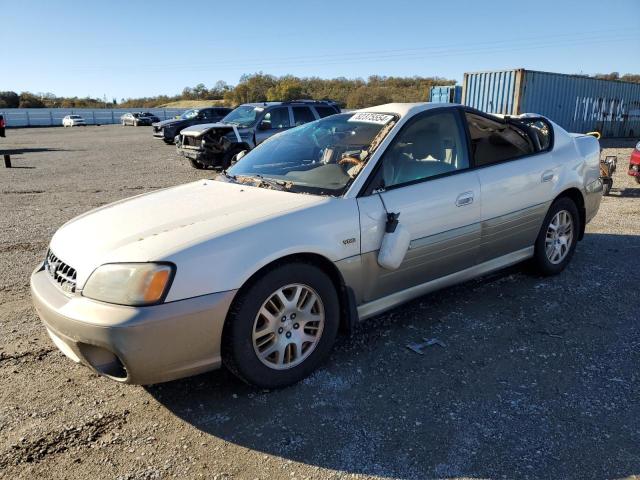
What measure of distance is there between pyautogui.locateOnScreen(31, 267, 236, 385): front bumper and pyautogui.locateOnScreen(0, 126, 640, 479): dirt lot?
1.12ft

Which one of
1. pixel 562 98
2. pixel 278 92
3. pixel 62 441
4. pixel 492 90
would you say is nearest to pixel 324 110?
pixel 492 90

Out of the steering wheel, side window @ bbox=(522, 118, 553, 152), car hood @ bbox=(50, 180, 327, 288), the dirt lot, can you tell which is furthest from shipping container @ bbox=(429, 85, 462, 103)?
car hood @ bbox=(50, 180, 327, 288)

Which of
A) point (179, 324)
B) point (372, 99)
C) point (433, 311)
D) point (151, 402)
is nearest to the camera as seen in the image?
point (179, 324)

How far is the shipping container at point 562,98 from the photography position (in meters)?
18.6

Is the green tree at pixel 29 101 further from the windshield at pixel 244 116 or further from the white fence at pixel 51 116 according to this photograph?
the windshield at pixel 244 116

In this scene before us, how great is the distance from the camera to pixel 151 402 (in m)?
2.84

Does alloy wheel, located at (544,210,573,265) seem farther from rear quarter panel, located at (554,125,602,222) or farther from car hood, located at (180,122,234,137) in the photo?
car hood, located at (180,122,234,137)

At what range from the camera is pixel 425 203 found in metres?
3.37

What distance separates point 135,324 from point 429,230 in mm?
1960

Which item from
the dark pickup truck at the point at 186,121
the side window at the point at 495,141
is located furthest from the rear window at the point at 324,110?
the dark pickup truck at the point at 186,121

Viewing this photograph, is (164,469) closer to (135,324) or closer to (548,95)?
(135,324)

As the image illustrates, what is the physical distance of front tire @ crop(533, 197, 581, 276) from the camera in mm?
4406

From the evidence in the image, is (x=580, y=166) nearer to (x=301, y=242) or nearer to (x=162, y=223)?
(x=301, y=242)

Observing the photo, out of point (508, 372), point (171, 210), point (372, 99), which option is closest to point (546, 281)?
point (508, 372)
